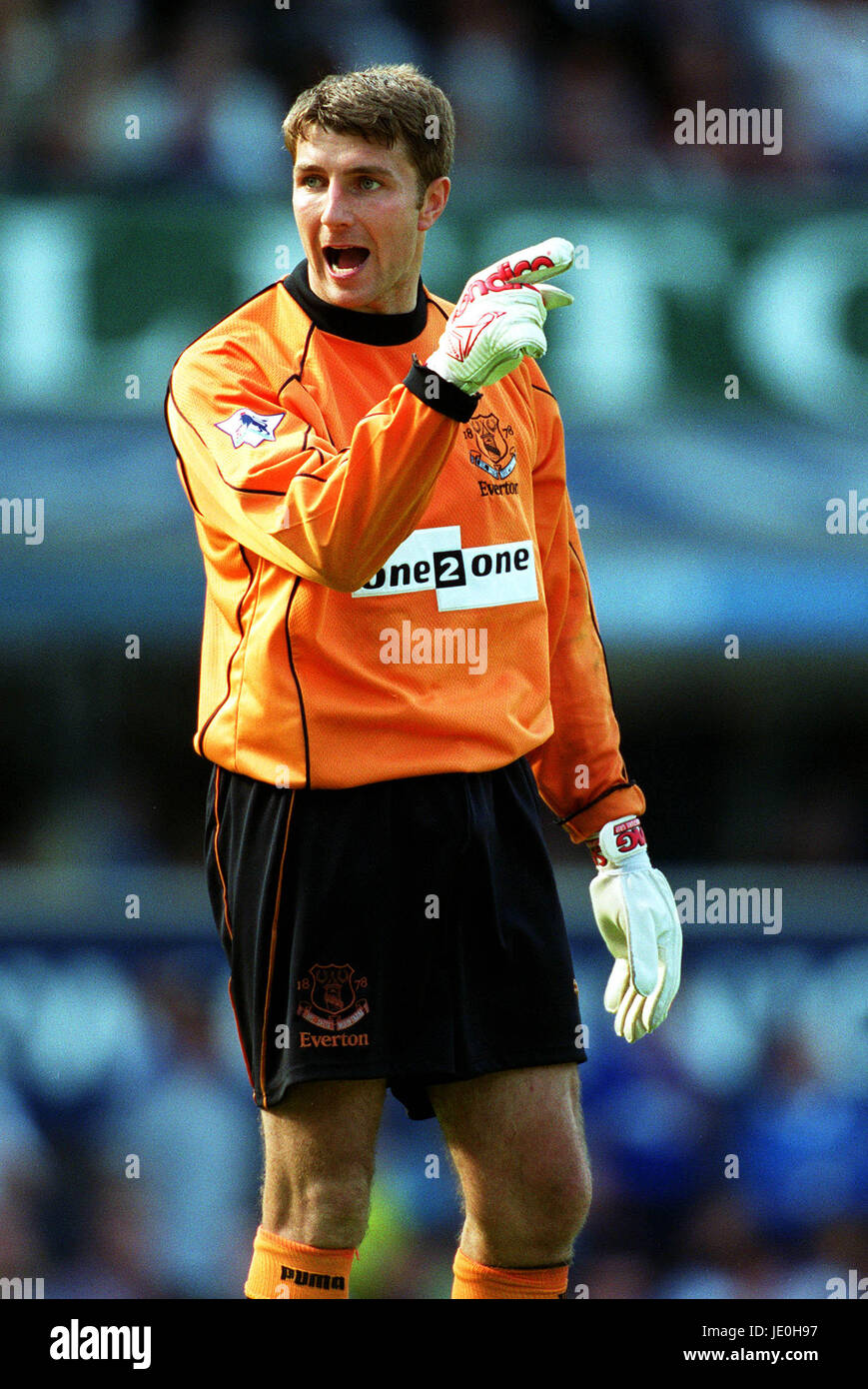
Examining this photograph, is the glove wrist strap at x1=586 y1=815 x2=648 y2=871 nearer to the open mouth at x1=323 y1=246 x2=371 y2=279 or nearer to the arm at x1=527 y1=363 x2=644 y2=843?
the arm at x1=527 y1=363 x2=644 y2=843

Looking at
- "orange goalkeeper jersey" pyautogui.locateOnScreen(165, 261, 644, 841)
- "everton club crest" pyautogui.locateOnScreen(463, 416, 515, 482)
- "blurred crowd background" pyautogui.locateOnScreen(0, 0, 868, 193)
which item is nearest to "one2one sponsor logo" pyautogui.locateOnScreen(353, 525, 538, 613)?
"orange goalkeeper jersey" pyautogui.locateOnScreen(165, 261, 644, 841)

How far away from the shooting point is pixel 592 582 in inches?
170

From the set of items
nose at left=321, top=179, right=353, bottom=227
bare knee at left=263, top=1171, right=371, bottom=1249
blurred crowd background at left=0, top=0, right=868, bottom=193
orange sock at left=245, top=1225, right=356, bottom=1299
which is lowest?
orange sock at left=245, top=1225, right=356, bottom=1299

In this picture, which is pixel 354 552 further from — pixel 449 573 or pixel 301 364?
pixel 301 364

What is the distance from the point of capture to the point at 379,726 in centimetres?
226

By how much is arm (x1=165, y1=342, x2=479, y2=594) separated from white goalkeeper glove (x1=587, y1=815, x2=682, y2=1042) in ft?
2.38

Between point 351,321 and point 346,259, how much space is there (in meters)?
0.08

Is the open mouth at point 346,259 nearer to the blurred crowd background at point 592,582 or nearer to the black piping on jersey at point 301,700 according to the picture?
the black piping on jersey at point 301,700

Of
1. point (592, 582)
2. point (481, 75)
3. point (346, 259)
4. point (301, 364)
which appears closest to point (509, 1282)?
point (301, 364)

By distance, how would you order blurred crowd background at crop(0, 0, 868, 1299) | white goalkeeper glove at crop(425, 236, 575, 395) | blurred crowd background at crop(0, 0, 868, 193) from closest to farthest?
white goalkeeper glove at crop(425, 236, 575, 395), blurred crowd background at crop(0, 0, 868, 1299), blurred crowd background at crop(0, 0, 868, 193)

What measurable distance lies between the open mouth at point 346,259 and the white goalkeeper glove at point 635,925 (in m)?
0.89

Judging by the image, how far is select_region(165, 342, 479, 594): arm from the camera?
2.08 meters
